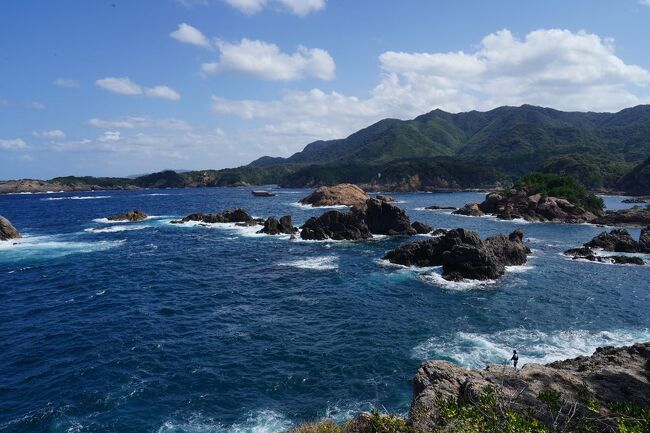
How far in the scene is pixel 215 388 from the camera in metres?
27.9

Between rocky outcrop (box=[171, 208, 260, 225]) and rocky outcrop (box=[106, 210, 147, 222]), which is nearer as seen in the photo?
rocky outcrop (box=[171, 208, 260, 225])

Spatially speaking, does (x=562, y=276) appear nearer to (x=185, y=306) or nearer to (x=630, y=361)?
(x=630, y=361)

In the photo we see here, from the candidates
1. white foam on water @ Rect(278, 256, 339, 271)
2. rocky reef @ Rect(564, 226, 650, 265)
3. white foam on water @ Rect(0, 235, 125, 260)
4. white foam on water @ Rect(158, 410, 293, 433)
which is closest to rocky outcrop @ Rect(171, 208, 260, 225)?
white foam on water @ Rect(0, 235, 125, 260)

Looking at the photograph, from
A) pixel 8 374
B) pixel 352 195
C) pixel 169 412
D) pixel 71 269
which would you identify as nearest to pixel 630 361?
pixel 169 412

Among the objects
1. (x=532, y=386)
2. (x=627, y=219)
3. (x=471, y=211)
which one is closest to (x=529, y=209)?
(x=471, y=211)

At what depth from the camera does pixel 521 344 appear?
34.8m

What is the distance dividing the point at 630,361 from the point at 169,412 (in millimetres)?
28157

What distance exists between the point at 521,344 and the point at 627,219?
9194cm

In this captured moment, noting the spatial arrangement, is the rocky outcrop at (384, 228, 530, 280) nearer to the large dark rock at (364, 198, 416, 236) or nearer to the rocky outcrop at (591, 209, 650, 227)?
the large dark rock at (364, 198, 416, 236)

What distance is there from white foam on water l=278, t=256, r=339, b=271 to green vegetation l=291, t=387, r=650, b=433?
43986 mm

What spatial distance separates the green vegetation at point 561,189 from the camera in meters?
121

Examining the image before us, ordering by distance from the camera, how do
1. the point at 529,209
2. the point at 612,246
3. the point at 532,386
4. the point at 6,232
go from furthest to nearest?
the point at 529,209, the point at 6,232, the point at 612,246, the point at 532,386

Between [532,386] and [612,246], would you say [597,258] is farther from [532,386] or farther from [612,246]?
[532,386]

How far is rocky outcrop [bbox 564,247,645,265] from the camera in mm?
63469
